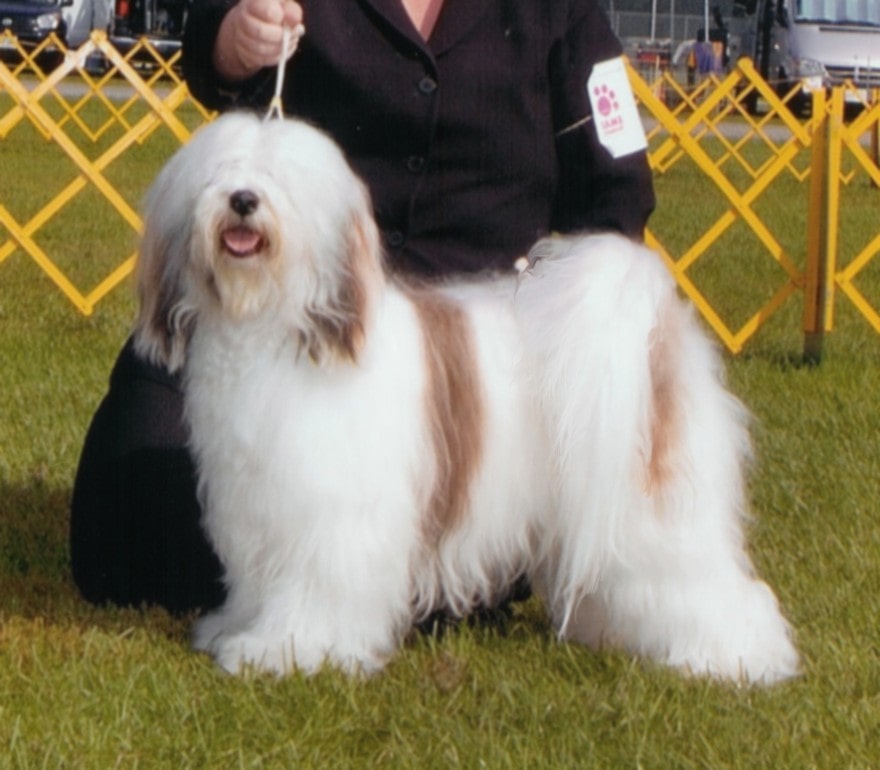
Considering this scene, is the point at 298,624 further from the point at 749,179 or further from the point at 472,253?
the point at 749,179

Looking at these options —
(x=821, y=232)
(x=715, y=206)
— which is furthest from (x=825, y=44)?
(x=821, y=232)

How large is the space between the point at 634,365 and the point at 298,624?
0.71m

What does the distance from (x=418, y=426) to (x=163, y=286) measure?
0.46 m

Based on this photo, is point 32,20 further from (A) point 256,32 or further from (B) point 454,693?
(B) point 454,693

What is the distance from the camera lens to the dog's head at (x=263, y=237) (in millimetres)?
2674

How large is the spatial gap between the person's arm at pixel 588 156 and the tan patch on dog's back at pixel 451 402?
1.83 feet

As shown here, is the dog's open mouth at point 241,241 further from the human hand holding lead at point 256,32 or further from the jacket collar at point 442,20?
the jacket collar at point 442,20

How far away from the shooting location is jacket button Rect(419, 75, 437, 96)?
3.35 m

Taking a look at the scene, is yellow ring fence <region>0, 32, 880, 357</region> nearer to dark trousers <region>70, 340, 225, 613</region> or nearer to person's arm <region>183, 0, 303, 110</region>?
person's arm <region>183, 0, 303, 110</region>

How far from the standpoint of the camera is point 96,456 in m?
3.77

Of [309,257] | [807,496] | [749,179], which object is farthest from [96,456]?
[749,179]

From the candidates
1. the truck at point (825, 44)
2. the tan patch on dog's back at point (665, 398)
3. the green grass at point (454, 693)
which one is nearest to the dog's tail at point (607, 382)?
the tan patch on dog's back at point (665, 398)

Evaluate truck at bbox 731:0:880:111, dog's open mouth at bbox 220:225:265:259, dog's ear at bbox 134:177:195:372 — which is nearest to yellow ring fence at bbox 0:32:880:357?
dog's ear at bbox 134:177:195:372

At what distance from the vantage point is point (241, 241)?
2693 mm
